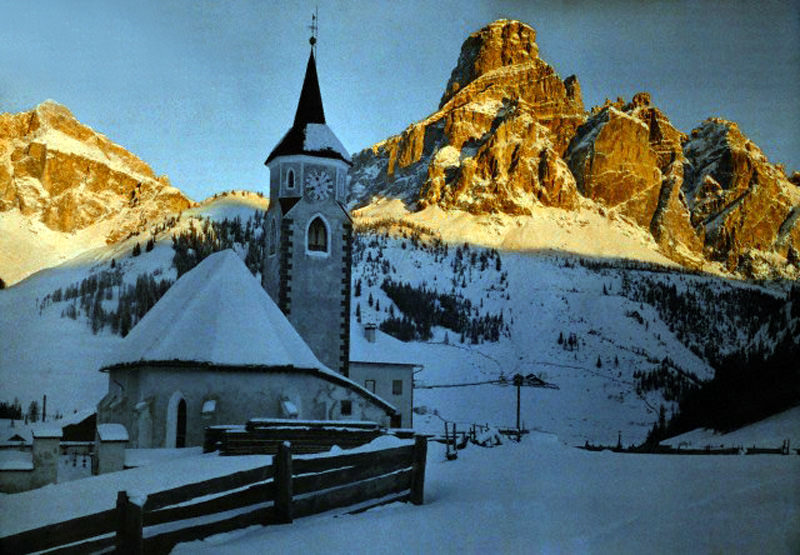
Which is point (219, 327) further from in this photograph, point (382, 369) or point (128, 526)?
point (382, 369)

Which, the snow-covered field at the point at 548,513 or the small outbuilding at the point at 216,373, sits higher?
the small outbuilding at the point at 216,373

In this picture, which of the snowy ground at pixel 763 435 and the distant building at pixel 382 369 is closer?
the snowy ground at pixel 763 435

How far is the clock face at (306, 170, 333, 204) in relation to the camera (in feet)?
146

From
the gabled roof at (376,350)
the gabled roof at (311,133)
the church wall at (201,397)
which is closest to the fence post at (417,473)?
the church wall at (201,397)

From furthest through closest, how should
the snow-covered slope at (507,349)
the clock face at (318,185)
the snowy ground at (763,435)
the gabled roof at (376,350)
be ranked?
the snow-covered slope at (507,349)
the gabled roof at (376,350)
the clock face at (318,185)
the snowy ground at (763,435)

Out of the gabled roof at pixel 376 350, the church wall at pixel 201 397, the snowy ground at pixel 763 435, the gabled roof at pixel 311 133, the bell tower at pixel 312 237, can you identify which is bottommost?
the snowy ground at pixel 763 435

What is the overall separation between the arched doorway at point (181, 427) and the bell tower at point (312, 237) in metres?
10.6

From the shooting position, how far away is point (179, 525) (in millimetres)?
12469

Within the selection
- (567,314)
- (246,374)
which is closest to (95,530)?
(246,374)

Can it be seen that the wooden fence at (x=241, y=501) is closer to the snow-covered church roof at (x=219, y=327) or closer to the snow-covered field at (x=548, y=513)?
the snow-covered field at (x=548, y=513)

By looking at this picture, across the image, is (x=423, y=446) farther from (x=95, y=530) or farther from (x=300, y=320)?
(x=300, y=320)

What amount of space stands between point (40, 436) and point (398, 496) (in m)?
10.5

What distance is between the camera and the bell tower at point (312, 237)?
43.2 m

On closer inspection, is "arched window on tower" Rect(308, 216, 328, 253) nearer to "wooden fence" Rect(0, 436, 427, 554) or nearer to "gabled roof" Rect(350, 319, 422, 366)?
"gabled roof" Rect(350, 319, 422, 366)
